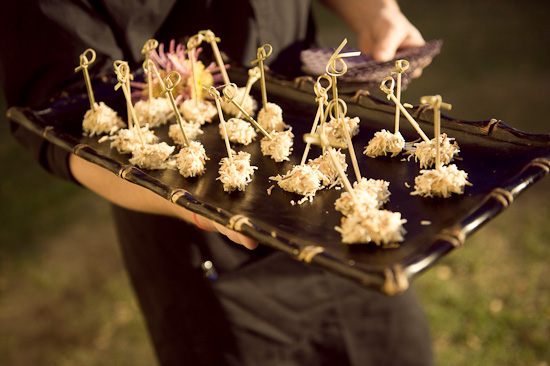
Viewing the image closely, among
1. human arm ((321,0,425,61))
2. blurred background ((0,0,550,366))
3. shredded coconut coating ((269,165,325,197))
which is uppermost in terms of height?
human arm ((321,0,425,61))

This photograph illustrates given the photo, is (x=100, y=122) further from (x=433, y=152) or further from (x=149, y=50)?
(x=433, y=152)

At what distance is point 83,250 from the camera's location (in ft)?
9.58

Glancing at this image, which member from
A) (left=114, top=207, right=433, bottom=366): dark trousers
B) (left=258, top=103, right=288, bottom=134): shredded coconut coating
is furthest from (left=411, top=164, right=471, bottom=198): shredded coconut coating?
(left=114, top=207, right=433, bottom=366): dark trousers

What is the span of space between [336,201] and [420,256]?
222 mm

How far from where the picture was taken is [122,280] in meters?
2.71

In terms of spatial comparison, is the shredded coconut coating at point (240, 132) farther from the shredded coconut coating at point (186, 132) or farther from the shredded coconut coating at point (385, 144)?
the shredded coconut coating at point (385, 144)

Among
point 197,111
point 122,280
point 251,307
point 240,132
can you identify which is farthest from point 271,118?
point 122,280

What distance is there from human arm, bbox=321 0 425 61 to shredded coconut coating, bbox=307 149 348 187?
0.41 metres

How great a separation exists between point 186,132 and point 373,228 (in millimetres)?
562

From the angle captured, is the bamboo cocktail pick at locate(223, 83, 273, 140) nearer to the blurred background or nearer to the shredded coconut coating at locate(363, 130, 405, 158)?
the shredded coconut coating at locate(363, 130, 405, 158)

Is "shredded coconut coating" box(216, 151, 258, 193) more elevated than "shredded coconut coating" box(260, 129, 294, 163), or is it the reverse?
"shredded coconut coating" box(260, 129, 294, 163)

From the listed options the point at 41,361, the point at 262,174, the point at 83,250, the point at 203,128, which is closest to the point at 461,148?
the point at 262,174

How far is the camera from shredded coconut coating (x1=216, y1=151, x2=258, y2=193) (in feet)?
3.25

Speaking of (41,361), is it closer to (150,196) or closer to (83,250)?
(83,250)
